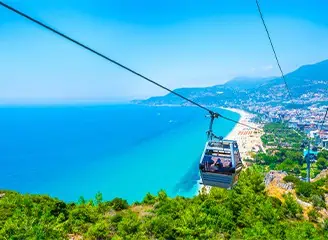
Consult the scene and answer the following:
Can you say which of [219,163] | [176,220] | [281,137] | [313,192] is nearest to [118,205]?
[176,220]

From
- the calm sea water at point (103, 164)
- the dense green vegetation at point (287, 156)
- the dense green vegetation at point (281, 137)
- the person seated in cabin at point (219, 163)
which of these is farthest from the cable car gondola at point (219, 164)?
the dense green vegetation at point (281, 137)

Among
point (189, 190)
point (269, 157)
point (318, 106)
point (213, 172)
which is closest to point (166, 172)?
point (189, 190)

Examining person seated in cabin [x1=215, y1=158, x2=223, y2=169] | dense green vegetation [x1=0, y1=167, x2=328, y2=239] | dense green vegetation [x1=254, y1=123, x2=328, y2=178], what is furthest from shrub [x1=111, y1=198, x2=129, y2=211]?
dense green vegetation [x1=254, y1=123, x2=328, y2=178]

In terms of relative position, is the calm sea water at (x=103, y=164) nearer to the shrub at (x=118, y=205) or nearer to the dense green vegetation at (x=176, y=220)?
the shrub at (x=118, y=205)

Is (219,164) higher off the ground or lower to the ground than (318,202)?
higher

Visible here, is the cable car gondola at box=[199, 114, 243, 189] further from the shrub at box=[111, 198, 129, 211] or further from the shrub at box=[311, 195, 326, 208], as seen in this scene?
the shrub at box=[311, 195, 326, 208]

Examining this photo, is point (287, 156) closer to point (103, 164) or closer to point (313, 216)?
point (103, 164)
